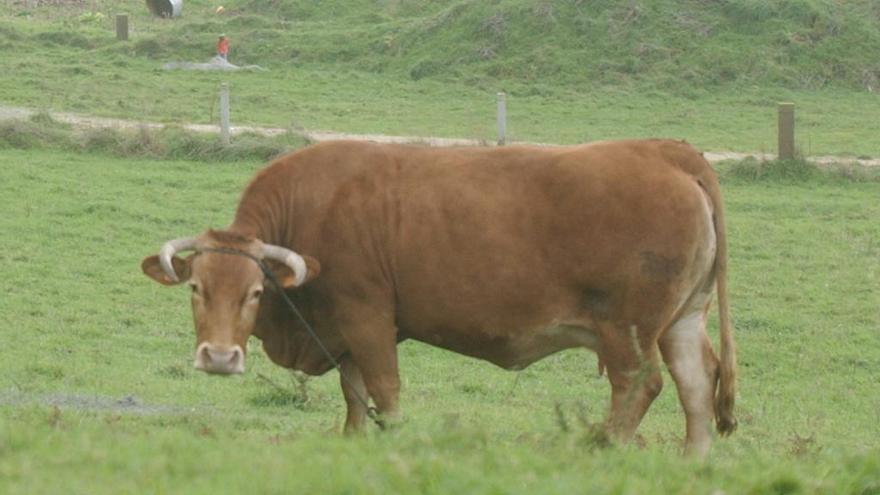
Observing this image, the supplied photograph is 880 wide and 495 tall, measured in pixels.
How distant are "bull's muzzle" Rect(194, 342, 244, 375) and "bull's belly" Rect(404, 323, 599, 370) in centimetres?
123

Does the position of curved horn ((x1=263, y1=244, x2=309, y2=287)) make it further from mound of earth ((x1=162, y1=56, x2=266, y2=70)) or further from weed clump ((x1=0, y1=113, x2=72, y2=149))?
mound of earth ((x1=162, y1=56, x2=266, y2=70))

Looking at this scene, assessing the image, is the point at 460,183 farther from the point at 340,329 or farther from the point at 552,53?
the point at 552,53

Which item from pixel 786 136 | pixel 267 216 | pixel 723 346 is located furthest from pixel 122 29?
pixel 723 346

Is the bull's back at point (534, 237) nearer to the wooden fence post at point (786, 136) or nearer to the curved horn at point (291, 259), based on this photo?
the curved horn at point (291, 259)

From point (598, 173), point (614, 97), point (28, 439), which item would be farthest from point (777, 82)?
point (28, 439)

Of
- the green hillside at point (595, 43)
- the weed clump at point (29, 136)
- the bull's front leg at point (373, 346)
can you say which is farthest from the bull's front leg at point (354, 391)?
the green hillside at point (595, 43)

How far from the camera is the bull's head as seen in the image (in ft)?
28.8

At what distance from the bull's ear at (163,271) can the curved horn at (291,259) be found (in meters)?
0.45

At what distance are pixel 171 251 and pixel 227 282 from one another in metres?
0.42

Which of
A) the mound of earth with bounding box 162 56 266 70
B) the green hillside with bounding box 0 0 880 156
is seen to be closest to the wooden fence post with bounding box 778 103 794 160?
the green hillside with bounding box 0 0 880 156

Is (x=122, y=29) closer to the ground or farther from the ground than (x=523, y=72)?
farther from the ground

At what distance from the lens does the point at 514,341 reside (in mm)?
9461

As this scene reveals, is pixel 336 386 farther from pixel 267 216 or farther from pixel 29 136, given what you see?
pixel 29 136

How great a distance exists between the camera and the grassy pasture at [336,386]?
273 inches
